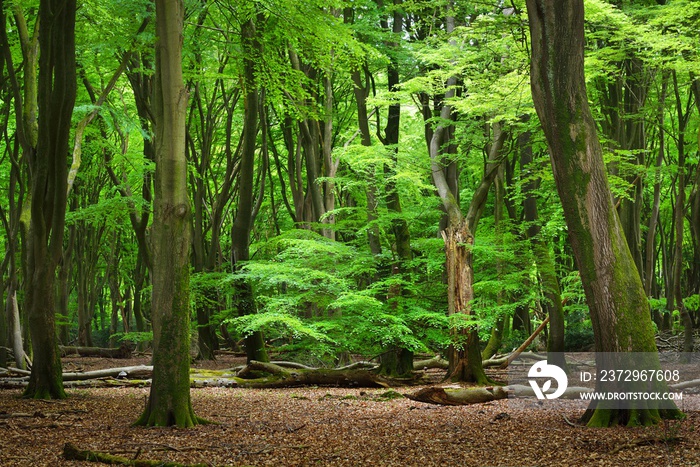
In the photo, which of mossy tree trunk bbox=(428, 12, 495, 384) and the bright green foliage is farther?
mossy tree trunk bbox=(428, 12, 495, 384)

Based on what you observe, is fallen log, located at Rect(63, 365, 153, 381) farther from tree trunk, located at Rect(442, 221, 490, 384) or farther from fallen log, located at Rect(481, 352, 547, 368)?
fallen log, located at Rect(481, 352, 547, 368)

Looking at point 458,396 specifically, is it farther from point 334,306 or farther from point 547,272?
point 547,272

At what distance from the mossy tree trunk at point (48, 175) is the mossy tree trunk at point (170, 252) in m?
2.69

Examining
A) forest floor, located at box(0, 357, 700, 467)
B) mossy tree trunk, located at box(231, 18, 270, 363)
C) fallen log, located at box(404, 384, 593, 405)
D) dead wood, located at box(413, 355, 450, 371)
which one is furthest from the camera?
dead wood, located at box(413, 355, 450, 371)

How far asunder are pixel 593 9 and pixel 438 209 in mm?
5604

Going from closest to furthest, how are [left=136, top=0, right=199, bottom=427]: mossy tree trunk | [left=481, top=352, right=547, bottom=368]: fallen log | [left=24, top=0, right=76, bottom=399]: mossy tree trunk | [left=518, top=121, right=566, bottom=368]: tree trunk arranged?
[left=136, top=0, right=199, bottom=427]: mossy tree trunk < [left=24, top=0, right=76, bottom=399]: mossy tree trunk < [left=518, top=121, right=566, bottom=368]: tree trunk < [left=481, top=352, right=547, bottom=368]: fallen log

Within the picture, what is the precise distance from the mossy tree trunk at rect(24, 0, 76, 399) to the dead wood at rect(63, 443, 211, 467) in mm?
4529

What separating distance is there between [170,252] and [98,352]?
18035 millimetres

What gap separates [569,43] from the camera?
6.86 m

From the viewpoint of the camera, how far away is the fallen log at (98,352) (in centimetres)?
2282

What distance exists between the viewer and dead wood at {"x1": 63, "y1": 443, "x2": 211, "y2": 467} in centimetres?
517

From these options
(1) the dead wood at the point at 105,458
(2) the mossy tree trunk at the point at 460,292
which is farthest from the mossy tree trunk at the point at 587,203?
(2) the mossy tree trunk at the point at 460,292
